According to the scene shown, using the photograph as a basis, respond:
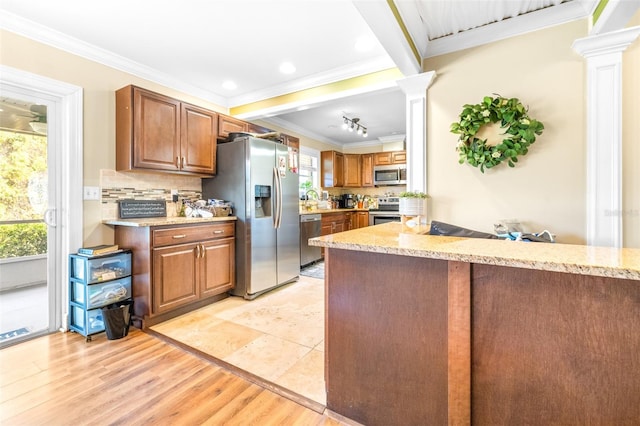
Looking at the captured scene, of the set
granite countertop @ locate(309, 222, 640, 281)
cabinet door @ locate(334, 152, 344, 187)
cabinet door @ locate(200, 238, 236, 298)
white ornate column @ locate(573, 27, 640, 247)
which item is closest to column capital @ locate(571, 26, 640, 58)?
white ornate column @ locate(573, 27, 640, 247)

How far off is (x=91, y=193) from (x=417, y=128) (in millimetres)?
2985

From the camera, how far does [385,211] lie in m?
5.92

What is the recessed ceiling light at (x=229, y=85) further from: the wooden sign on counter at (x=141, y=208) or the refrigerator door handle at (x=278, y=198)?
the wooden sign on counter at (x=141, y=208)

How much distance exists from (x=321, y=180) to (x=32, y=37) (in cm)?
451

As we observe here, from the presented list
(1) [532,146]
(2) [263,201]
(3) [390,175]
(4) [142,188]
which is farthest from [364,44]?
(3) [390,175]

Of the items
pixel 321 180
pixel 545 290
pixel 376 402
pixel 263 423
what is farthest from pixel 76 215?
pixel 321 180

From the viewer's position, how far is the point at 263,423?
4.69 ft

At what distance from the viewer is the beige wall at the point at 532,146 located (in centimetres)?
206

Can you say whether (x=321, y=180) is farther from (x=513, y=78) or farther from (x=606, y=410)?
(x=606, y=410)

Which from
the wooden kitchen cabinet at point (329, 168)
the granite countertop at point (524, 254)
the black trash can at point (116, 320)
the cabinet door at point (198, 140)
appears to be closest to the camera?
the granite countertop at point (524, 254)

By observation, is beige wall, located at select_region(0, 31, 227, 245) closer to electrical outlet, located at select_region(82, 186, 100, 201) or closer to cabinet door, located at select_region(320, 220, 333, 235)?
electrical outlet, located at select_region(82, 186, 100, 201)

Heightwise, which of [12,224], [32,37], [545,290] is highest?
[32,37]

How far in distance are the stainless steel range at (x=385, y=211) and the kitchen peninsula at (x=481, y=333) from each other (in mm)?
4399

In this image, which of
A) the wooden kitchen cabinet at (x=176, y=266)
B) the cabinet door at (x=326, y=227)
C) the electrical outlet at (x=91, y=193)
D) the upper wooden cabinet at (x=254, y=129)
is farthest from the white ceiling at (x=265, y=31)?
the cabinet door at (x=326, y=227)
